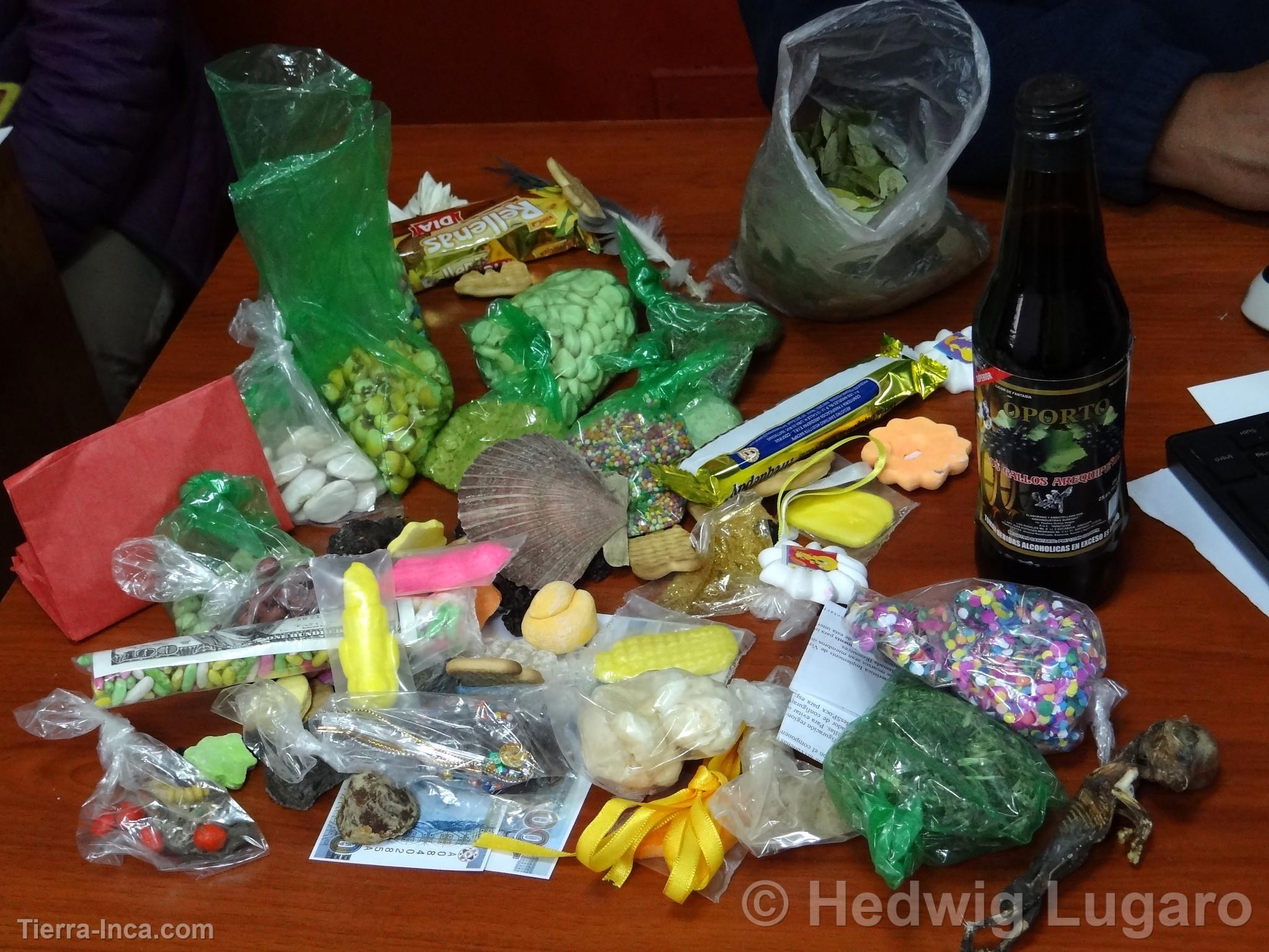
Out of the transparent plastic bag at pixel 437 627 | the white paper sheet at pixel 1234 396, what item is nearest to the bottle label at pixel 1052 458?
the white paper sheet at pixel 1234 396

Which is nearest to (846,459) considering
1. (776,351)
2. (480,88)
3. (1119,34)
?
(776,351)

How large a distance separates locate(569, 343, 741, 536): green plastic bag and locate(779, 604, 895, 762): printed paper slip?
17 cm

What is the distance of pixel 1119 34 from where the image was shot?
38.2 inches

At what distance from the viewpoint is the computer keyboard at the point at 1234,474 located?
712 millimetres

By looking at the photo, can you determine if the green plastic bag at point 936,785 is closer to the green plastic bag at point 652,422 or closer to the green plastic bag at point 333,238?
the green plastic bag at point 652,422

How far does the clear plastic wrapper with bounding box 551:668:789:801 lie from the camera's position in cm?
62

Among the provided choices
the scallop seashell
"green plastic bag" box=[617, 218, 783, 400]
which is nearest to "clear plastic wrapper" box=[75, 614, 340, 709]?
the scallop seashell

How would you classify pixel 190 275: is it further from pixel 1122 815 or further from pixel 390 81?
pixel 1122 815

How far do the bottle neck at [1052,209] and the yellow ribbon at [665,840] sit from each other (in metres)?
0.32

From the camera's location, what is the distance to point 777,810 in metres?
0.61

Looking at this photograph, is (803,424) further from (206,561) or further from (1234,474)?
(206,561)

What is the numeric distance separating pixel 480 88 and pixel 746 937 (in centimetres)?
162

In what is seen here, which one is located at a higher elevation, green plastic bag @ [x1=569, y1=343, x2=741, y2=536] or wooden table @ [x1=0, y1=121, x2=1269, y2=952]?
green plastic bag @ [x1=569, y1=343, x2=741, y2=536]

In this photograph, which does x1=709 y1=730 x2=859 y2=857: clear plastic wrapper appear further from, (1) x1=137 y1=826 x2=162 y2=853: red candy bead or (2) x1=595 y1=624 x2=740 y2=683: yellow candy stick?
(1) x1=137 y1=826 x2=162 y2=853: red candy bead
